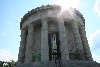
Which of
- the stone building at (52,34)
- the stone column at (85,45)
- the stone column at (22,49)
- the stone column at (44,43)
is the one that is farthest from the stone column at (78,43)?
the stone column at (22,49)

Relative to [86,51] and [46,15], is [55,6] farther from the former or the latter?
[86,51]

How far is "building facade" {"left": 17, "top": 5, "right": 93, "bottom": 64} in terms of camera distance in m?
24.5

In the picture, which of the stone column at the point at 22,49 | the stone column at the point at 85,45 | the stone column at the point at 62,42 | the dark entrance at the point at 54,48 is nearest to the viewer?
the stone column at the point at 62,42

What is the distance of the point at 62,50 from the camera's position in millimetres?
23438

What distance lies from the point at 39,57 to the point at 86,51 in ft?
23.7

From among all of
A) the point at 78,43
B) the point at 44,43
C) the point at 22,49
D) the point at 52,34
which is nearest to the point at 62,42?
the point at 44,43

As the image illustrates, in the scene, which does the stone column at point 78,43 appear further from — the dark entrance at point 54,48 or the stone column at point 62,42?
the dark entrance at point 54,48

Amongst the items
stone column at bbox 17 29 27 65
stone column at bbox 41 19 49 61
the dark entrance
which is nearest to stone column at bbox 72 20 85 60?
the dark entrance

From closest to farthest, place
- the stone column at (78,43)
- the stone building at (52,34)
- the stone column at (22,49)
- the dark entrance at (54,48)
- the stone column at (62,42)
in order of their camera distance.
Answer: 1. the stone column at (62,42)
2. the stone column at (78,43)
3. the stone building at (52,34)
4. the dark entrance at (54,48)
5. the stone column at (22,49)

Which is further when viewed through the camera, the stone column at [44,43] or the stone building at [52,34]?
the stone building at [52,34]

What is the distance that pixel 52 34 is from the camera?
26938mm

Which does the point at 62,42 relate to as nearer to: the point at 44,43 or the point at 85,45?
the point at 44,43

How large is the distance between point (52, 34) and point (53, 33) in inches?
13.7

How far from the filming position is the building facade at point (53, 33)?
24.5 meters
